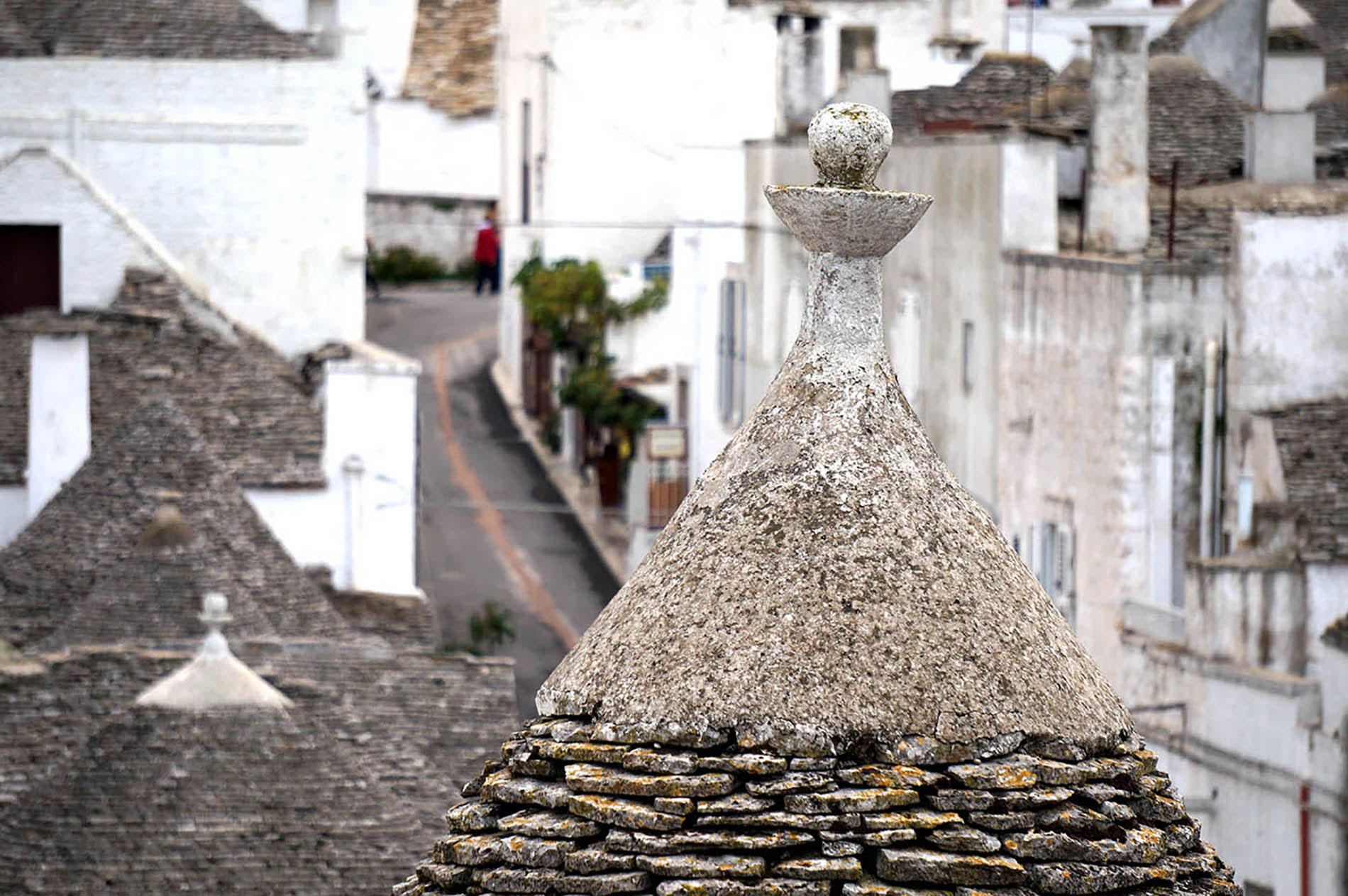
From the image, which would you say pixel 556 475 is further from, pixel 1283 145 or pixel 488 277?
pixel 1283 145

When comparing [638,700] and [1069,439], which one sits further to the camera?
[1069,439]

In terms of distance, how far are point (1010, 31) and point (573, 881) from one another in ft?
152

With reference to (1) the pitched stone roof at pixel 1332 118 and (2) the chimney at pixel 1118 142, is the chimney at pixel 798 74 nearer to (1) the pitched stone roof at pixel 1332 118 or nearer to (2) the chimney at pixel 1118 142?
(1) the pitched stone roof at pixel 1332 118

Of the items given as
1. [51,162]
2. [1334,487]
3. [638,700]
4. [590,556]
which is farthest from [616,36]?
[638,700]

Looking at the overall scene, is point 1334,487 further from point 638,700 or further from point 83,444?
point 638,700

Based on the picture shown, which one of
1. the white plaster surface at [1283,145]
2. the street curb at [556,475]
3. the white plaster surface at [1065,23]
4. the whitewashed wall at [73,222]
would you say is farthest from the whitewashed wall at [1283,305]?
the white plaster surface at [1065,23]

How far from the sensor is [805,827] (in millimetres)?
7953

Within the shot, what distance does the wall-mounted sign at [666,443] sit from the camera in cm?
4650

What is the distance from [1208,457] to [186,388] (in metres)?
13.2

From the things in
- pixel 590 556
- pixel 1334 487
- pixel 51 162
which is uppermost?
pixel 51 162

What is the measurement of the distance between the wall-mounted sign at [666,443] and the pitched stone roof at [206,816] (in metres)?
24.8

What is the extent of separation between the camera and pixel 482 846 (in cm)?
830

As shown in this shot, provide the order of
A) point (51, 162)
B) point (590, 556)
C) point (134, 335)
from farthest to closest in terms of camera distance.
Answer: point (590, 556)
point (51, 162)
point (134, 335)

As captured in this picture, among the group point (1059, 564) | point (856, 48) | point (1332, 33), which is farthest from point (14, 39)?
point (1332, 33)
